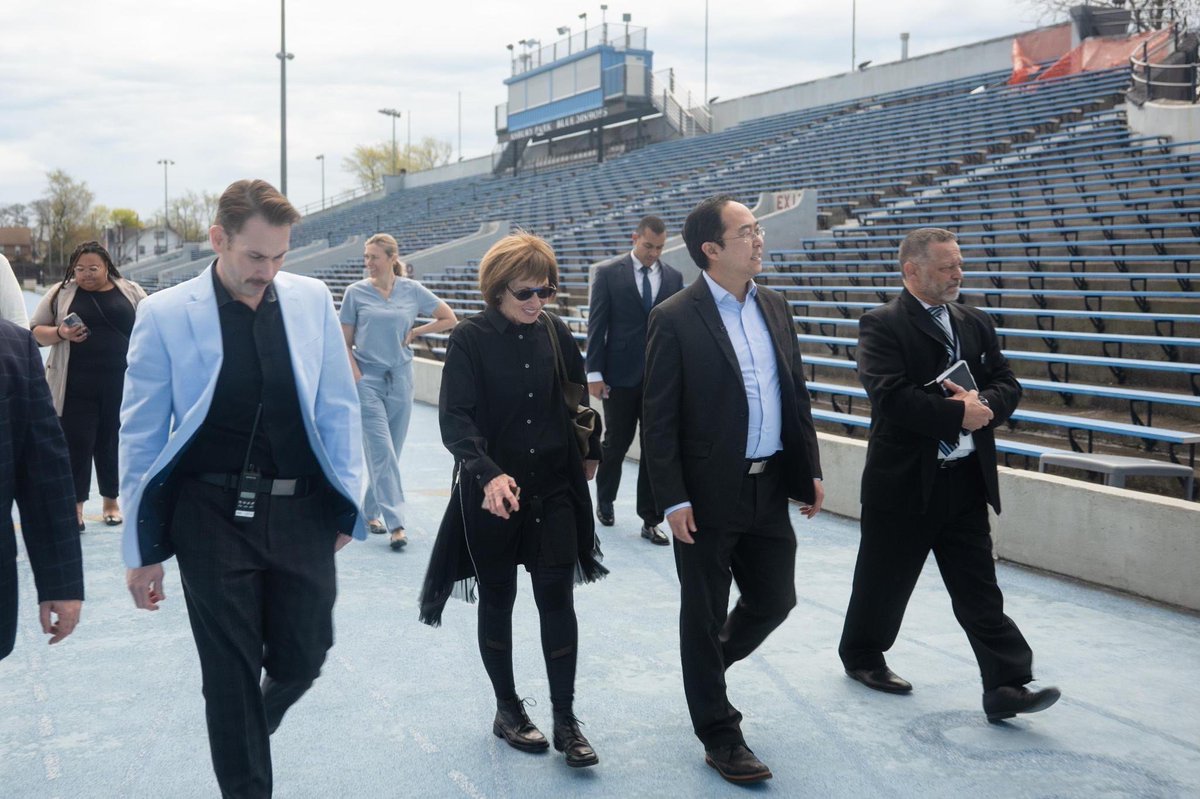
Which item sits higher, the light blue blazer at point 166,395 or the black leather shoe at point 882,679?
the light blue blazer at point 166,395

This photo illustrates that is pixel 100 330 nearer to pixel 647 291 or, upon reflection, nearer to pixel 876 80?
pixel 647 291

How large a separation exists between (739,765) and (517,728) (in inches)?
30.5

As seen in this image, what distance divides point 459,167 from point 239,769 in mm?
49257

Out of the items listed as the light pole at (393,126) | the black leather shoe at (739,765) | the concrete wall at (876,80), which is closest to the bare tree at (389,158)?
the light pole at (393,126)

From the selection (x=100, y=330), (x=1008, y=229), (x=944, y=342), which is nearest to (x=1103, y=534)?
(x=944, y=342)

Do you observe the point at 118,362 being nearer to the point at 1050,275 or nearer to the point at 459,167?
the point at 1050,275

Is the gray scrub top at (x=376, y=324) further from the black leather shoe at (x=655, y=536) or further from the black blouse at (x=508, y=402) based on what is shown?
the black blouse at (x=508, y=402)

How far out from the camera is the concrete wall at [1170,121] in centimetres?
1443

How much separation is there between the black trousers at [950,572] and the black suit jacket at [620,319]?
9.27 ft

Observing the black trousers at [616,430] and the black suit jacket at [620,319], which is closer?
the black suit jacket at [620,319]

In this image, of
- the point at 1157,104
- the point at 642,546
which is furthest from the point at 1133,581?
the point at 1157,104

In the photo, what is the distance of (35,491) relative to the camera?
2553 mm

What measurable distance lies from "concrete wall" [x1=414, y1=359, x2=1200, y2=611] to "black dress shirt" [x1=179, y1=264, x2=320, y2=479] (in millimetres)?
4242

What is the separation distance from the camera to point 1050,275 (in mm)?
10125
